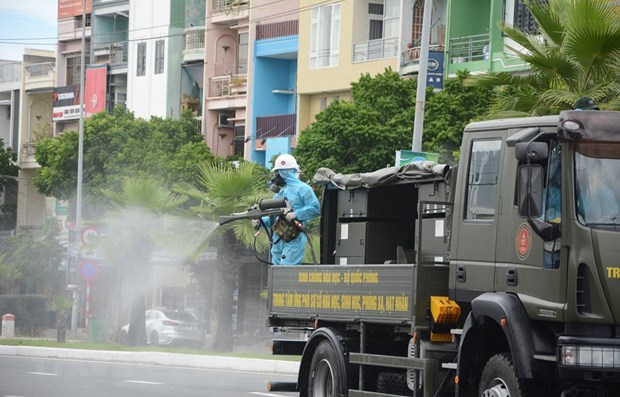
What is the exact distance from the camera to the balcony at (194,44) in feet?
221

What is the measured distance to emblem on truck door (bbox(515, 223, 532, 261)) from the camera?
11.6 metres

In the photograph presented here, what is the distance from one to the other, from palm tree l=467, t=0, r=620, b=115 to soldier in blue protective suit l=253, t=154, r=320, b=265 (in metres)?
5.72

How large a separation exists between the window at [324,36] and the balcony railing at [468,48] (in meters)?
8.94

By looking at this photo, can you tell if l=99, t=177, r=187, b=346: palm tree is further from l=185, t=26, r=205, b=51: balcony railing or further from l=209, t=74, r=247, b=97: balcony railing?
l=185, t=26, r=205, b=51: balcony railing

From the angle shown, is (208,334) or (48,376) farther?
(208,334)

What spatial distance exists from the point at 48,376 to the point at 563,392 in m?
16.0

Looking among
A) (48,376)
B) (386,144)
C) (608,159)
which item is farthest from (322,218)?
(386,144)

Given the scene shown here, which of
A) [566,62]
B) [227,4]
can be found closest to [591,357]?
[566,62]

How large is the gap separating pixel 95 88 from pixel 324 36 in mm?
20730

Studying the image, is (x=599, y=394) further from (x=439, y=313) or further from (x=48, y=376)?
(x=48, y=376)

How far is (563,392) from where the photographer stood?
11.1m

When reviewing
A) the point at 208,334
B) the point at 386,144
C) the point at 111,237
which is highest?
the point at 386,144

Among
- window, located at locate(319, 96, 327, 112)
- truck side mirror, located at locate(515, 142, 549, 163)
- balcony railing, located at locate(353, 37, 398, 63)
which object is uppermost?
balcony railing, located at locate(353, 37, 398, 63)

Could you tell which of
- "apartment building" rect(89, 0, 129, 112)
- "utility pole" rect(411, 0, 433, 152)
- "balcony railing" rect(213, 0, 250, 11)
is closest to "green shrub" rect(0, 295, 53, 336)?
"apartment building" rect(89, 0, 129, 112)
